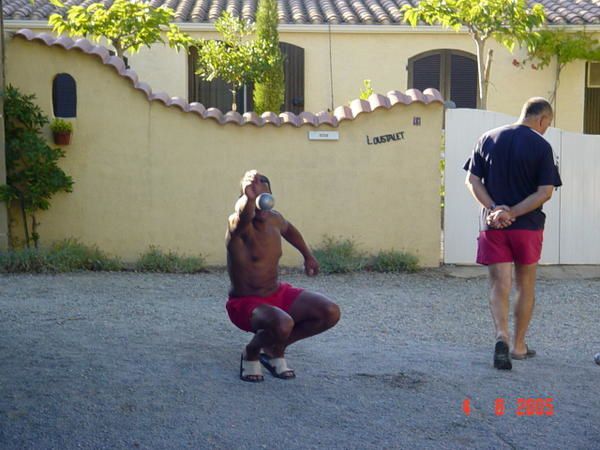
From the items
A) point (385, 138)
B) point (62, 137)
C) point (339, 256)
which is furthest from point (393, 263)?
point (62, 137)

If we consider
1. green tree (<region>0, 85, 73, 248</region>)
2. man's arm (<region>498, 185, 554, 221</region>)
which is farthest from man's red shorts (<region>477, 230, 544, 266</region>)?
green tree (<region>0, 85, 73, 248</region>)

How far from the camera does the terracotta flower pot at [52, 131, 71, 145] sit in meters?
10.7

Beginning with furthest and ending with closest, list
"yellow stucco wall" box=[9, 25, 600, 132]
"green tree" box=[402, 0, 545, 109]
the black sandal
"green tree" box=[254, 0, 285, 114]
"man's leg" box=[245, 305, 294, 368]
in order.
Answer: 1. "yellow stucco wall" box=[9, 25, 600, 132]
2. "green tree" box=[254, 0, 285, 114]
3. "green tree" box=[402, 0, 545, 109]
4. the black sandal
5. "man's leg" box=[245, 305, 294, 368]

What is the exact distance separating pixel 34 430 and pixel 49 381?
89 cm

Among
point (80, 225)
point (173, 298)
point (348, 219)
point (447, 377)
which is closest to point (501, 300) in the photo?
point (447, 377)

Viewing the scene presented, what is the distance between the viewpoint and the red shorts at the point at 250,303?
19.3 ft

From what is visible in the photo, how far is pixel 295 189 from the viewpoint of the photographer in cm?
1105

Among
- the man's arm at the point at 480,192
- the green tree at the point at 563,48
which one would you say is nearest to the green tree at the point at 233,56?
the green tree at the point at 563,48

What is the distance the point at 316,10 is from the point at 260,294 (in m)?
13.0

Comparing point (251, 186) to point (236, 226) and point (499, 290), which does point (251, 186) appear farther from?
point (499, 290)

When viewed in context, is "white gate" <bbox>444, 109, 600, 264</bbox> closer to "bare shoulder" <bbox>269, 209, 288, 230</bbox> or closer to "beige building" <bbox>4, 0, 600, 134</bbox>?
"bare shoulder" <bbox>269, 209, 288, 230</bbox>

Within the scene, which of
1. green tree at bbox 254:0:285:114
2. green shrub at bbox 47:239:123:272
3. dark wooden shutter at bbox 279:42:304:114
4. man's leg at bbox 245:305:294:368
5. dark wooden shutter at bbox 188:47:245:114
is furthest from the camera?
dark wooden shutter at bbox 188:47:245:114

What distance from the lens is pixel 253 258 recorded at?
594 cm

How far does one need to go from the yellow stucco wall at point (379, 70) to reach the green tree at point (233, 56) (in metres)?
1.52
